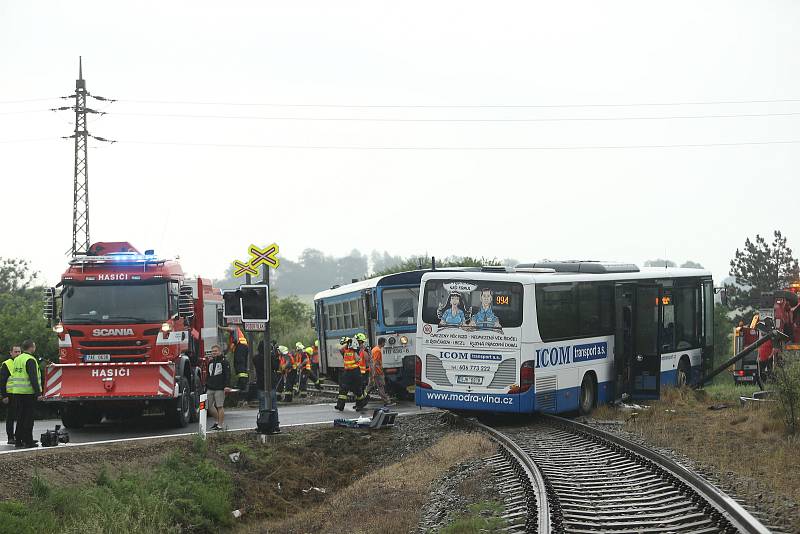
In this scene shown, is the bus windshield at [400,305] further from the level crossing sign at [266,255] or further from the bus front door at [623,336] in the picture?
the level crossing sign at [266,255]

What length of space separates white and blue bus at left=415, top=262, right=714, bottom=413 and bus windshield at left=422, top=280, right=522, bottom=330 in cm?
2

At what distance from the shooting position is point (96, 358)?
70.0 feet

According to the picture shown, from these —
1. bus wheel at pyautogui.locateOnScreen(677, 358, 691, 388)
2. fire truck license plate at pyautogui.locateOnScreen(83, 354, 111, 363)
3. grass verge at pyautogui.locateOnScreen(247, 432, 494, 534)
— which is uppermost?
fire truck license plate at pyautogui.locateOnScreen(83, 354, 111, 363)

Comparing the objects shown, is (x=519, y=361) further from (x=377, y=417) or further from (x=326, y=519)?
(x=326, y=519)

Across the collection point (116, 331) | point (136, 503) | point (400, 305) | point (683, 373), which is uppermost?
point (400, 305)

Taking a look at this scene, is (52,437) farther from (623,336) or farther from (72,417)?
(623,336)

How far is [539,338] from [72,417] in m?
9.53

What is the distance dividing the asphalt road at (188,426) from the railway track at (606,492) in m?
7.05

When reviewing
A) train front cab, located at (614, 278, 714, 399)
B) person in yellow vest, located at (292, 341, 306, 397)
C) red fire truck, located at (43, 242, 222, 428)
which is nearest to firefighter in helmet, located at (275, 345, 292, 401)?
person in yellow vest, located at (292, 341, 306, 397)

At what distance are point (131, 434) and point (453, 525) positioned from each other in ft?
37.8

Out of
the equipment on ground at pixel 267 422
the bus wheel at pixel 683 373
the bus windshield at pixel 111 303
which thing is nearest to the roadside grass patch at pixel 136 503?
the equipment on ground at pixel 267 422

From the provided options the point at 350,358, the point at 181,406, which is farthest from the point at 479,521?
the point at 350,358

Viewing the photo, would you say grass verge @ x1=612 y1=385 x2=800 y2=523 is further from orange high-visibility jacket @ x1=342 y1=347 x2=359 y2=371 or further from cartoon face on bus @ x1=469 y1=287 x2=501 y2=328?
orange high-visibility jacket @ x1=342 y1=347 x2=359 y2=371

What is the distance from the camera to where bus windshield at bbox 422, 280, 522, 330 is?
69.8 ft
